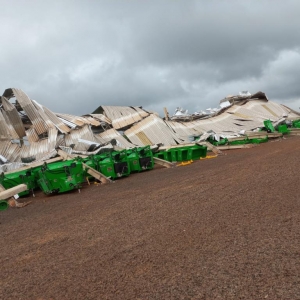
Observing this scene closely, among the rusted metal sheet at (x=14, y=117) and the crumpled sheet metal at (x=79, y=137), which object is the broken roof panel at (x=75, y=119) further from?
the rusted metal sheet at (x=14, y=117)

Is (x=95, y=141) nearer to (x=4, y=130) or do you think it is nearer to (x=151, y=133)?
(x=151, y=133)

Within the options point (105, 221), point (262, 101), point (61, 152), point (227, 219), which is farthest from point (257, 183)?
point (262, 101)

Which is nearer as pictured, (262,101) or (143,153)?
(143,153)

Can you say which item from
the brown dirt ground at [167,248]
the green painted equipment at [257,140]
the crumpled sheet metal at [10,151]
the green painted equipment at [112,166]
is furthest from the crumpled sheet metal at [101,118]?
the brown dirt ground at [167,248]

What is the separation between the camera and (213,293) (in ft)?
10.7

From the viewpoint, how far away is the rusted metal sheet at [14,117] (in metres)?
21.8

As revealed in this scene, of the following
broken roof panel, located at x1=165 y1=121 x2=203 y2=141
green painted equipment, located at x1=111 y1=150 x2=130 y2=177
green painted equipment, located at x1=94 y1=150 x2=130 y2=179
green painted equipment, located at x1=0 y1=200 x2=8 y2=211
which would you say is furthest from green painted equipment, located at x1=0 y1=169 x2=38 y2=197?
broken roof panel, located at x1=165 y1=121 x2=203 y2=141

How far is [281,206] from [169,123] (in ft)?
76.6

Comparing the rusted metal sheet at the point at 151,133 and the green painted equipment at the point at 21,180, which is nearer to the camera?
the green painted equipment at the point at 21,180

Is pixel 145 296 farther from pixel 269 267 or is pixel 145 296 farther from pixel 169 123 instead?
→ pixel 169 123

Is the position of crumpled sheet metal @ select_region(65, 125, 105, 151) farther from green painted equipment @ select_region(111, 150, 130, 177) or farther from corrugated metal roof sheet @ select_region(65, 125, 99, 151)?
green painted equipment @ select_region(111, 150, 130, 177)

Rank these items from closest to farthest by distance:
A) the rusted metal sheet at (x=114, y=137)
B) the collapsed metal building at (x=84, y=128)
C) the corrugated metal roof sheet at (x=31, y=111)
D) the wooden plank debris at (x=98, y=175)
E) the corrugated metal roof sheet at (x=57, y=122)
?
the wooden plank debris at (x=98, y=175) < the collapsed metal building at (x=84, y=128) < the corrugated metal roof sheet at (x=31, y=111) < the corrugated metal roof sheet at (x=57, y=122) < the rusted metal sheet at (x=114, y=137)

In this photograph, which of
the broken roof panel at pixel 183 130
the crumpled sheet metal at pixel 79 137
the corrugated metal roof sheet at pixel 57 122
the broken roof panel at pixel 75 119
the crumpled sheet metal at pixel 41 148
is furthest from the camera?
the broken roof panel at pixel 183 130

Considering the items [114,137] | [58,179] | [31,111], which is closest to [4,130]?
[31,111]
